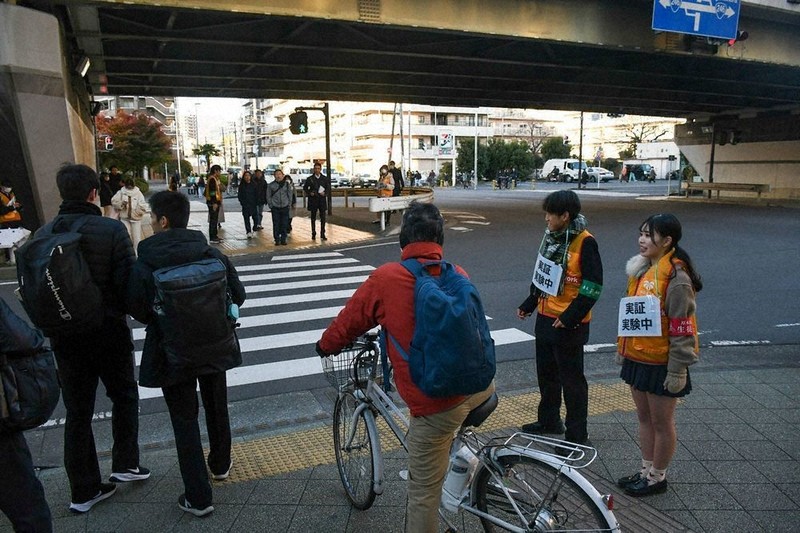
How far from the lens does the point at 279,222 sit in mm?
14977

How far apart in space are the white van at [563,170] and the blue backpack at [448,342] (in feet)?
180

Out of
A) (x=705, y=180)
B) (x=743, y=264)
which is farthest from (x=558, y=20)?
(x=705, y=180)

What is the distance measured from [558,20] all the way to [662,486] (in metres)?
13.2

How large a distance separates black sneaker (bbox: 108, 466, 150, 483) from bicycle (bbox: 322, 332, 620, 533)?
142cm

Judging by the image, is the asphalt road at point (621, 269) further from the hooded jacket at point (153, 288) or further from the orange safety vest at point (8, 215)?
the orange safety vest at point (8, 215)

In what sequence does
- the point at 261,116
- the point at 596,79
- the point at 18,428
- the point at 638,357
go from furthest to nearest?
the point at 261,116
the point at 596,79
the point at 638,357
the point at 18,428

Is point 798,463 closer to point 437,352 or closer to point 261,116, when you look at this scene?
point 437,352

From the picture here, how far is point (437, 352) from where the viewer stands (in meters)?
2.38

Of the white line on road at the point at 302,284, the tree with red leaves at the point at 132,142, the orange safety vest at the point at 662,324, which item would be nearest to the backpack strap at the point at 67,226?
the orange safety vest at the point at 662,324

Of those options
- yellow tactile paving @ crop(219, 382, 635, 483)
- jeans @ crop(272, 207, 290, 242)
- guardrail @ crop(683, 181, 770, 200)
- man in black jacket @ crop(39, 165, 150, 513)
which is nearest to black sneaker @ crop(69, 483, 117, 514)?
man in black jacket @ crop(39, 165, 150, 513)

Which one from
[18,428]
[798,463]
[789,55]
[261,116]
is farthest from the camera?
[261,116]

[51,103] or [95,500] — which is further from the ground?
[51,103]

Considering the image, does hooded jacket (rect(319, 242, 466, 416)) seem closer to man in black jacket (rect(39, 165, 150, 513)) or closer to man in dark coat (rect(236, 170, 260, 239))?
man in black jacket (rect(39, 165, 150, 513))

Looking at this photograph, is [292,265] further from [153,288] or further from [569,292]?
[153,288]
